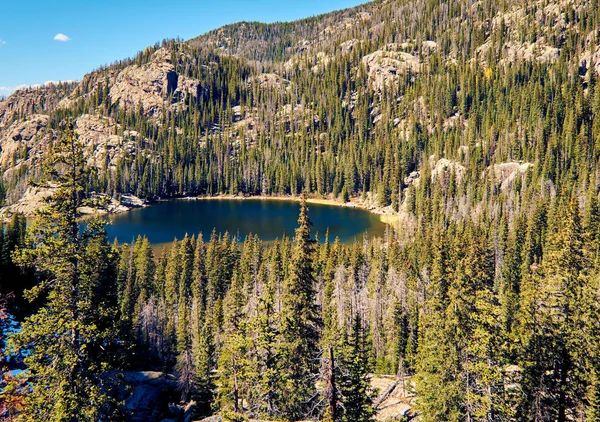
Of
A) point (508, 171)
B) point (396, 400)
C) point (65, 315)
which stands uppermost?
point (508, 171)

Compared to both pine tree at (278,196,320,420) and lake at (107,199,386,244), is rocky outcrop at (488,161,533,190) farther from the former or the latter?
pine tree at (278,196,320,420)

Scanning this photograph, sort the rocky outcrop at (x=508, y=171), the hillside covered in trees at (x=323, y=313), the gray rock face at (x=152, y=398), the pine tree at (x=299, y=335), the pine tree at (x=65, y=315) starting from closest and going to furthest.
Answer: the pine tree at (x=65, y=315) → the hillside covered in trees at (x=323, y=313) → the pine tree at (x=299, y=335) → the gray rock face at (x=152, y=398) → the rocky outcrop at (x=508, y=171)

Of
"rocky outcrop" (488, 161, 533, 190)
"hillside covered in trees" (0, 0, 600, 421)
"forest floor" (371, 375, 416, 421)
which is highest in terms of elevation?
"rocky outcrop" (488, 161, 533, 190)

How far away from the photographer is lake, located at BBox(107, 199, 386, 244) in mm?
131375

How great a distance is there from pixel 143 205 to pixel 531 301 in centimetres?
18288

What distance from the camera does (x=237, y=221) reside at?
503ft

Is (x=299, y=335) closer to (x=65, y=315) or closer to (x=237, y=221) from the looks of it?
(x=65, y=315)

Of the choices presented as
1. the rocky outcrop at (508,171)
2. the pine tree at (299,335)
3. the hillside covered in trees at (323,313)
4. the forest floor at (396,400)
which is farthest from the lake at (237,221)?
the pine tree at (299,335)

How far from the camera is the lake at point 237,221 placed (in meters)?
131

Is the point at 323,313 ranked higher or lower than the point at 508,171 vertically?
lower

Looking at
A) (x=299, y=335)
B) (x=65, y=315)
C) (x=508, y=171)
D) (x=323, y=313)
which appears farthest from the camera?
(x=508, y=171)

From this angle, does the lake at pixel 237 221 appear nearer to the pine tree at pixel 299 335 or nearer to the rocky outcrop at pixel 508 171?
the rocky outcrop at pixel 508 171

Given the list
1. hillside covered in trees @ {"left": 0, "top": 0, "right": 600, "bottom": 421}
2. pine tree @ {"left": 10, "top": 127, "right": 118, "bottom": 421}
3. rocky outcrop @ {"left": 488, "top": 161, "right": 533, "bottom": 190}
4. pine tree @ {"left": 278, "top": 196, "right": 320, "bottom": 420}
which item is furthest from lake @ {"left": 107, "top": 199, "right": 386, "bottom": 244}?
pine tree @ {"left": 10, "top": 127, "right": 118, "bottom": 421}

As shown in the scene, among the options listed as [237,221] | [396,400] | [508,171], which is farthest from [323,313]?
[508,171]
